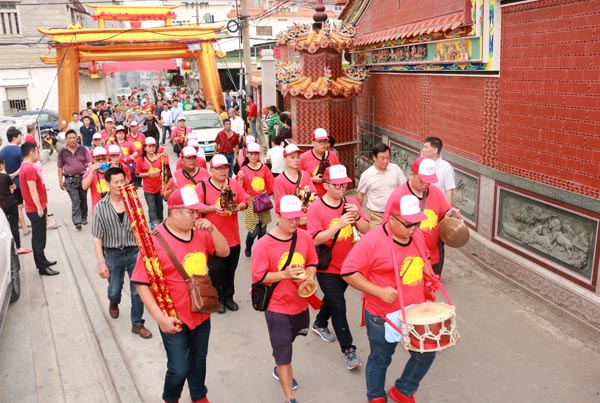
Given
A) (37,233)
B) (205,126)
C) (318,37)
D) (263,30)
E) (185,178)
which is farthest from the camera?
(263,30)

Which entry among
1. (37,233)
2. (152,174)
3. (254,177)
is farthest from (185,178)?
(37,233)

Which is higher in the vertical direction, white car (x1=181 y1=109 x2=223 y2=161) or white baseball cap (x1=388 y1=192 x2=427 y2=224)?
white baseball cap (x1=388 y1=192 x2=427 y2=224)

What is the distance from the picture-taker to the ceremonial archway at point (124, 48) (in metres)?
23.3

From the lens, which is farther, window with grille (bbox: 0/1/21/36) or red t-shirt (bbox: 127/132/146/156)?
window with grille (bbox: 0/1/21/36)

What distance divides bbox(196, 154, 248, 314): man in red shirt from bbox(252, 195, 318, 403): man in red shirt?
203 centimetres

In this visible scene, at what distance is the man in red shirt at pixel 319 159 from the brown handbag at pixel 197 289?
3.39 metres

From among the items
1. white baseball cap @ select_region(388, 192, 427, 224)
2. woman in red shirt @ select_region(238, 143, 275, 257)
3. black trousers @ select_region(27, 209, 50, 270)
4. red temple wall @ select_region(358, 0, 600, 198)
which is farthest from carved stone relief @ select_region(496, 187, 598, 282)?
black trousers @ select_region(27, 209, 50, 270)

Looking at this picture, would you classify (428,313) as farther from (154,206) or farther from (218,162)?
(154,206)

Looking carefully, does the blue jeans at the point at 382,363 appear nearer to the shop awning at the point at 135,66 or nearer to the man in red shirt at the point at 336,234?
the man in red shirt at the point at 336,234

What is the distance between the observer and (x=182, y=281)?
13.8 feet

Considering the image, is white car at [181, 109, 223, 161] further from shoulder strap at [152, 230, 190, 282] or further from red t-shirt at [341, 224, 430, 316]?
red t-shirt at [341, 224, 430, 316]

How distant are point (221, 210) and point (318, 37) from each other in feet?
21.8

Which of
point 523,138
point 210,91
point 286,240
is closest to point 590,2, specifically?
point 523,138

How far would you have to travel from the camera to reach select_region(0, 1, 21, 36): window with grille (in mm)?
34719
